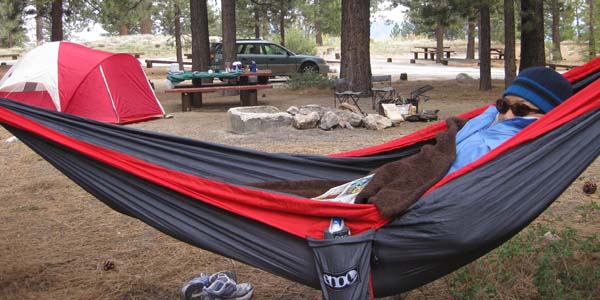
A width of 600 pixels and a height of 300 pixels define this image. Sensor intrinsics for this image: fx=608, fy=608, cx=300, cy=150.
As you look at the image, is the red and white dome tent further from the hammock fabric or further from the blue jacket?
the blue jacket

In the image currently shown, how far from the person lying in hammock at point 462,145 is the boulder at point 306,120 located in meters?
4.71

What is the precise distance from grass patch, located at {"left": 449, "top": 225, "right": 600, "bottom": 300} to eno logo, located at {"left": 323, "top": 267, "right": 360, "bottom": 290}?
71 centimetres

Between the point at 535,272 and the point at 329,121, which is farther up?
the point at 329,121

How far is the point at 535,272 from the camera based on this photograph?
2.64 meters

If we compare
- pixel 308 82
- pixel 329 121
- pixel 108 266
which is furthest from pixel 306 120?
pixel 308 82

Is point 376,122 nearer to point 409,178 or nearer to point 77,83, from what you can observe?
point 77,83

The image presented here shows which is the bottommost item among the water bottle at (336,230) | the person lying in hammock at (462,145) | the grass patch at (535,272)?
the grass patch at (535,272)

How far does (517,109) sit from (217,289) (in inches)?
54.7

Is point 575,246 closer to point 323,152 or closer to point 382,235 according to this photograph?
point 382,235

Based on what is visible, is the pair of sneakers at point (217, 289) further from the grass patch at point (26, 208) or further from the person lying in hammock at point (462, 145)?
the grass patch at point (26, 208)

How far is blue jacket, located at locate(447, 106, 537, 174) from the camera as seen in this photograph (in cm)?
213

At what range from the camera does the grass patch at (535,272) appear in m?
2.46

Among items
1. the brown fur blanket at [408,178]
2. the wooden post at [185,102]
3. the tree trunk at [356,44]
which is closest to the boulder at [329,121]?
the wooden post at [185,102]

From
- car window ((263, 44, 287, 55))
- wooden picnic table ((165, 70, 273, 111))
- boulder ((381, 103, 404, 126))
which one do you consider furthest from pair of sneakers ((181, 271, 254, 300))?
car window ((263, 44, 287, 55))
